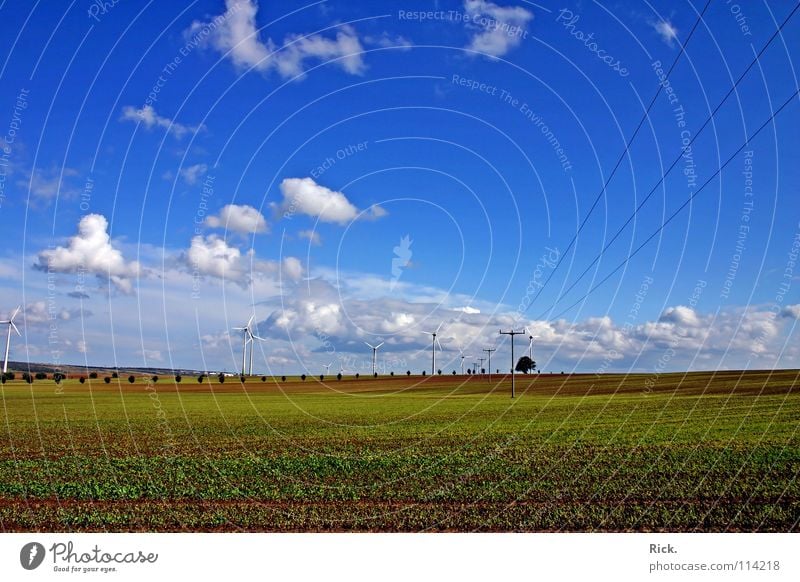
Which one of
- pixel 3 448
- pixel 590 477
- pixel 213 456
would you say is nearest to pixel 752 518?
pixel 590 477

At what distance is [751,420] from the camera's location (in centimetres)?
6209

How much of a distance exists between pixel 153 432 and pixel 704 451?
43.1 meters

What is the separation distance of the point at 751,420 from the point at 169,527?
59.7 m

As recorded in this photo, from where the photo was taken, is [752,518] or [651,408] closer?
[752,518]

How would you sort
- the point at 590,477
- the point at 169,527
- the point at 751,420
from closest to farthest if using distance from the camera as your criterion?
the point at 169,527 < the point at 590,477 < the point at 751,420

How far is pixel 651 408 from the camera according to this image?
275 feet

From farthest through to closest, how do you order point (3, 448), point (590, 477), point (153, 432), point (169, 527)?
point (153, 432)
point (3, 448)
point (590, 477)
point (169, 527)
